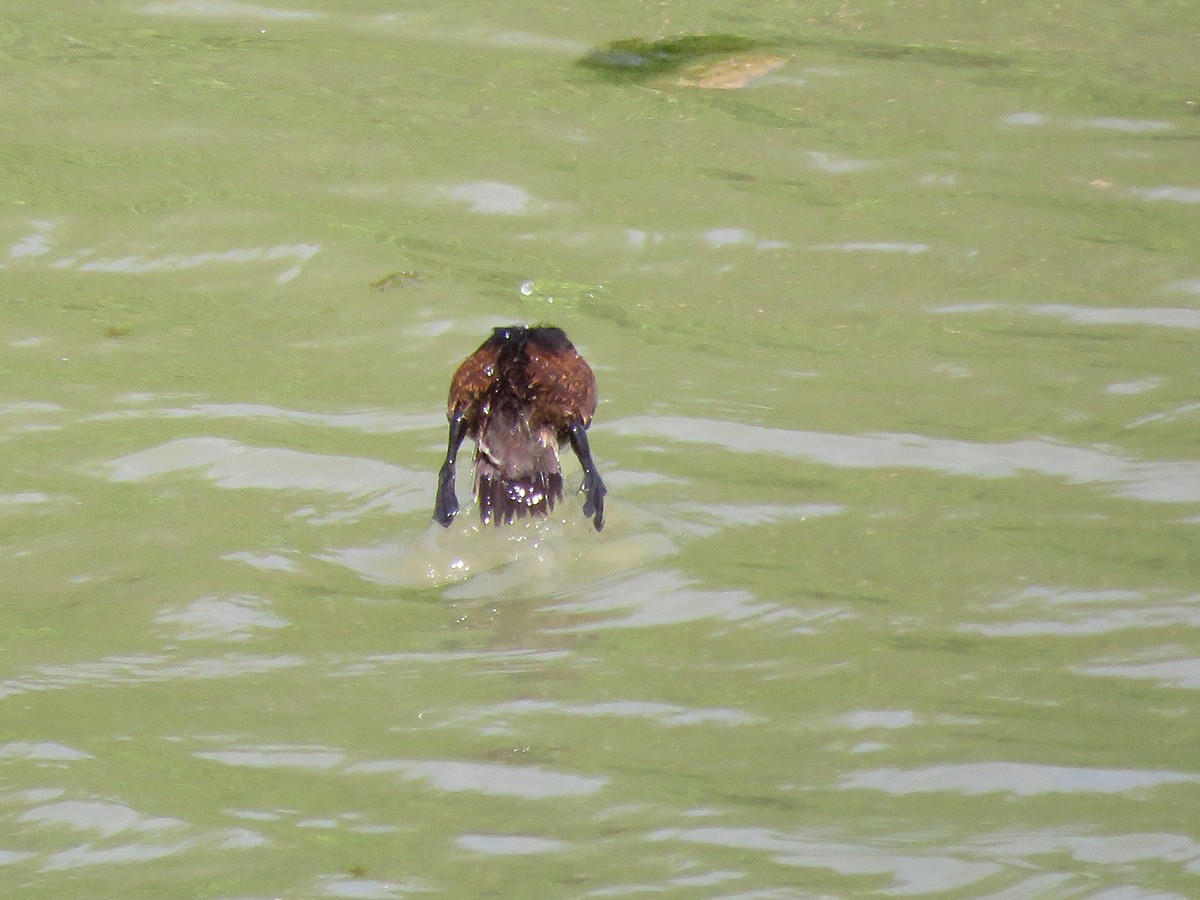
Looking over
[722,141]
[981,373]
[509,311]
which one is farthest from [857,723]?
[722,141]

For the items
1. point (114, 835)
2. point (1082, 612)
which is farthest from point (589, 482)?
point (114, 835)

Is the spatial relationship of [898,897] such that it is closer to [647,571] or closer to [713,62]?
[647,571]

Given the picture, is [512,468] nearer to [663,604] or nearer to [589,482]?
[589,482]

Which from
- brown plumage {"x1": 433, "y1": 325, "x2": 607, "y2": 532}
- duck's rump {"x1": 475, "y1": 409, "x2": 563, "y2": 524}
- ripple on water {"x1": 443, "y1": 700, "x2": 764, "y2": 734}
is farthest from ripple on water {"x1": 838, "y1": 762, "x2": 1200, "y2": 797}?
duck's rump {"x1": 475, "y1": 409, "x2": 563, "y2": 524}

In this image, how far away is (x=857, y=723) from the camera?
14.4 ft

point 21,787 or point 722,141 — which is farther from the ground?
point 722,141

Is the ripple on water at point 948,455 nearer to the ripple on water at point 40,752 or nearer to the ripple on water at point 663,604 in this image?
the ripple on water at point 663,604

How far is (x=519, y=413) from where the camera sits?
5844mm

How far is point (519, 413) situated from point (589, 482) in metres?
0.43

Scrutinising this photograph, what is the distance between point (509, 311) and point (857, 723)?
292 cm

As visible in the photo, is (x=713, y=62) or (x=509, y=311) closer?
(x=509, y=311)

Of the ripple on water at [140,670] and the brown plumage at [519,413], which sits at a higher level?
the brown plumage at [519,413]

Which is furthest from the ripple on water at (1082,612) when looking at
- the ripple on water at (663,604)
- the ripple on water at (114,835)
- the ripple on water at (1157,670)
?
the ripple on water at (114,835)

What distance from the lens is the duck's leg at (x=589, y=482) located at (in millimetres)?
5447
